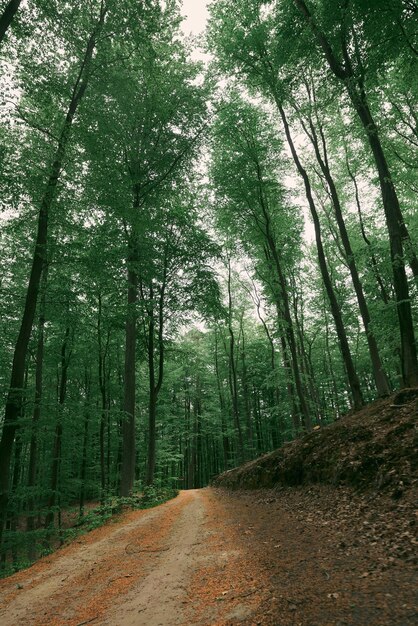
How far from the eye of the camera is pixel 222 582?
11.8 feet

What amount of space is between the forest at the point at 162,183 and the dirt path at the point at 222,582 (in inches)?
133

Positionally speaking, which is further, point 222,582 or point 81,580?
point 81,580

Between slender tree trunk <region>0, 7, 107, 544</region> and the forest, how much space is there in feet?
0.16

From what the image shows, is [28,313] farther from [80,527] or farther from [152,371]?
[80,527]

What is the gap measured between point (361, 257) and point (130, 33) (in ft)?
33.1

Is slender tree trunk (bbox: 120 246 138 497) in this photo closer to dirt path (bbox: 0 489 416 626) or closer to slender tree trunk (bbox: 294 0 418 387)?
dirt path (bbox: 0 489 416 626)

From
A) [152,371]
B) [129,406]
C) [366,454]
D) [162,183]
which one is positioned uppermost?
[162,183]

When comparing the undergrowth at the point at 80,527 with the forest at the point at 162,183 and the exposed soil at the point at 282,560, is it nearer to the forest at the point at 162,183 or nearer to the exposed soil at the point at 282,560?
the forest at the point at 162,183

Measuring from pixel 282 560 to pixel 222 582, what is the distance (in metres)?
0.77

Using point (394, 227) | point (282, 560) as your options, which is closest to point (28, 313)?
point (282, 560)

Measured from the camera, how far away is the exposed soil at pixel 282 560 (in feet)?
8.77

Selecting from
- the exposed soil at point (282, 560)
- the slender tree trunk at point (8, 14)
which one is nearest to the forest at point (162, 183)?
the slender tree trunk at point (8, 14)

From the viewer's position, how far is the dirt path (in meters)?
2.53

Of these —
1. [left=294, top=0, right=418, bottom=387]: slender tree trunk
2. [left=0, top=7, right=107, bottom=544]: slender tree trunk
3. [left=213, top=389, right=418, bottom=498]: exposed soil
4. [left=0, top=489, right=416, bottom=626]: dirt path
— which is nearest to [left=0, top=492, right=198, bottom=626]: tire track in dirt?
[left=0, top=489, right=416, bottom=626]: dirt path
